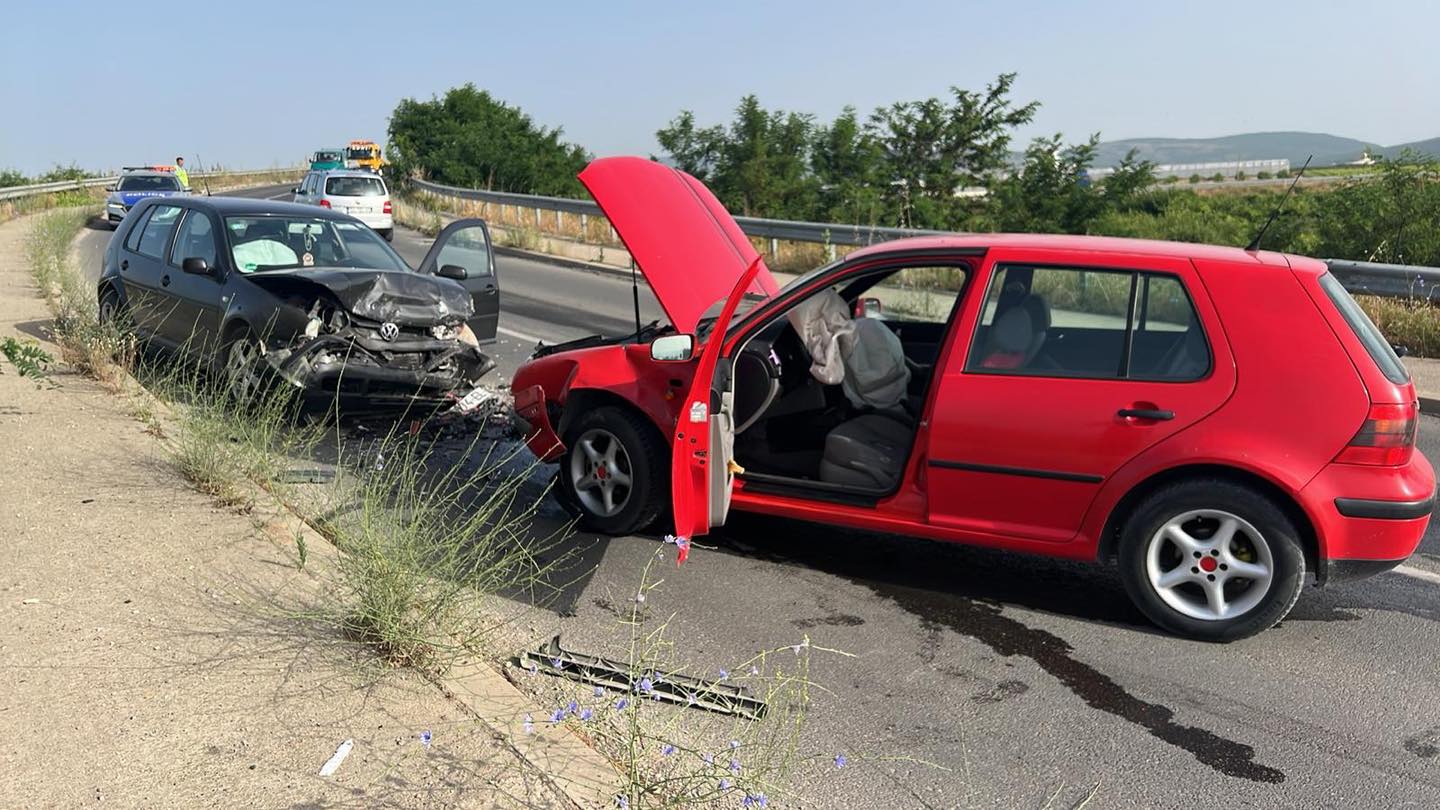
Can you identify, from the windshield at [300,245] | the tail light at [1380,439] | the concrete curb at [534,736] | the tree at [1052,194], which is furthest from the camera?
the tree at [1052,194]

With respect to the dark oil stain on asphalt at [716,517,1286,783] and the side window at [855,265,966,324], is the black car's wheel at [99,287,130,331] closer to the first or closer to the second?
the dark oil stain on asphalt at [716,517,1286,783]

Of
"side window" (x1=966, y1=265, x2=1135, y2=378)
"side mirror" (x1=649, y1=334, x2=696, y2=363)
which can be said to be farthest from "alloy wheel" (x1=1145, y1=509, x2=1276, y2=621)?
"side mirror" (x1=649, y1=334, x2=696, y2=363)

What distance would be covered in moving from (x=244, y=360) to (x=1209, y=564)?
5.65 metres

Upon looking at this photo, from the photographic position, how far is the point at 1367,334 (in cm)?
447

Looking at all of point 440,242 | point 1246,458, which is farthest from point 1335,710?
point 440,242

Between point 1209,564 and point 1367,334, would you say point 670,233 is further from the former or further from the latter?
point 1367,334

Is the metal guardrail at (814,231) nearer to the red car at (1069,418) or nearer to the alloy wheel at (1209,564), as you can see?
the red car at (1069,418)

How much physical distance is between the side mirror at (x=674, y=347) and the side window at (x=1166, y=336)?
6.38ft

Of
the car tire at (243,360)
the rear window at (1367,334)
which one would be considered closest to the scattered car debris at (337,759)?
the rear window at (1367,334)

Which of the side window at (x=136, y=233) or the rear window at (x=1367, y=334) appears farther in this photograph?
the side window at (x=136, y=233)

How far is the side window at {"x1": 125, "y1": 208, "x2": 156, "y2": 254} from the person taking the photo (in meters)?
9.74

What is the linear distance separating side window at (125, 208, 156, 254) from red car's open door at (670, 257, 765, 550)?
283 inches

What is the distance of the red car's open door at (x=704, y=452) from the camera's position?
4.37 m

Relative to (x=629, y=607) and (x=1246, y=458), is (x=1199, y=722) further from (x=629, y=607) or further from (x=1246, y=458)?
(x=629, y=607)
